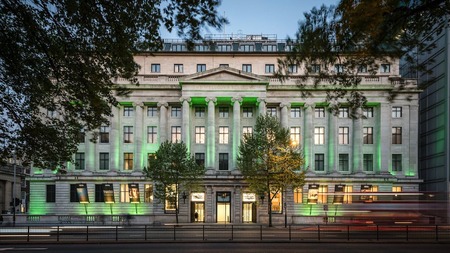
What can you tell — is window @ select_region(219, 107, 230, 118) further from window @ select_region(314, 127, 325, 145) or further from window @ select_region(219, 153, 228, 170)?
window @ select_region(314, 127, 325, 145)

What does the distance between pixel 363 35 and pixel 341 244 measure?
1740 centimetres

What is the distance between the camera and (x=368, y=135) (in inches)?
2265

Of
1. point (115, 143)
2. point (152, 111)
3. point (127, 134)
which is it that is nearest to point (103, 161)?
point (115, 143)

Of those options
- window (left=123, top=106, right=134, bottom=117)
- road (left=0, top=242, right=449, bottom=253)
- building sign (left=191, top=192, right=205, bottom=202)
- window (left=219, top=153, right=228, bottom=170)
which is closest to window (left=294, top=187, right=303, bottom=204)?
window (left=219, top=153, right=228, bottom=170)

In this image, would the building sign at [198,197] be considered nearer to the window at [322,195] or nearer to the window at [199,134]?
the window at [199,134]

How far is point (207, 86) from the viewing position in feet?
180

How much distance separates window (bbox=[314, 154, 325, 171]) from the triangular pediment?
42.6ft

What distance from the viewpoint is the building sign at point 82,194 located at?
2199 inches

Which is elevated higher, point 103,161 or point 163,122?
point 163,122

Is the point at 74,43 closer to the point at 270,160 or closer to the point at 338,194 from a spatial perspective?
the point at 270,160

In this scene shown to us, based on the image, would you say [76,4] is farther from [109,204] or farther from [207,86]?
[109,204]

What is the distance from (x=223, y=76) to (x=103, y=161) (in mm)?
20305

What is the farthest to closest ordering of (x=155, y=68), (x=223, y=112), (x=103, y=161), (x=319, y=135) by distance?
(x=155, y=68) → (x=223, y=112) → (x=319, y=135) → (x=103, y=161)

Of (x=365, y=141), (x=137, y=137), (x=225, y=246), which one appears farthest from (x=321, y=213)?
(x=225, y=246)
